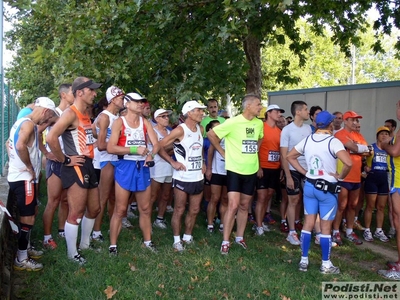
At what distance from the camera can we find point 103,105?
6.85 metres

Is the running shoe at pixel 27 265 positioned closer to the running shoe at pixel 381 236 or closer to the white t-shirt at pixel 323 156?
the white t-shirt at pixel 323 156

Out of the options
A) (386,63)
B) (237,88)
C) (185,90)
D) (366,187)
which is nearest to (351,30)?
(237,88)

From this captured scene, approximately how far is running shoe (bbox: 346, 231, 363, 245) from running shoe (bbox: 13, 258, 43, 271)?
472 cm

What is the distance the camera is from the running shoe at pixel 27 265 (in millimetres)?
5094

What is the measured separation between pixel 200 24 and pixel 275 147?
272 cm

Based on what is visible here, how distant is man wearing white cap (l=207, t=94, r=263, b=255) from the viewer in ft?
19.7

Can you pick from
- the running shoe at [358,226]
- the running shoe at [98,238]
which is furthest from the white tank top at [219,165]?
the running shoe at [358,226]

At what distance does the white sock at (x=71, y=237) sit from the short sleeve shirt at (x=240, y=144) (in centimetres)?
221

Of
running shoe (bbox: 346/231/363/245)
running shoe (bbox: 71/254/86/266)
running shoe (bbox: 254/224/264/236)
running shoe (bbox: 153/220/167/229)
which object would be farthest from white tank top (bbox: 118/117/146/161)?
running shoe (bbox: 346/231/363/245)

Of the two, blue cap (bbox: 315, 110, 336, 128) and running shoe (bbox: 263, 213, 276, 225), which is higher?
blue cap (bbox: 315, 110, 336, 128)

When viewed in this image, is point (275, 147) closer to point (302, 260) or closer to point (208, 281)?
point (302, 260)

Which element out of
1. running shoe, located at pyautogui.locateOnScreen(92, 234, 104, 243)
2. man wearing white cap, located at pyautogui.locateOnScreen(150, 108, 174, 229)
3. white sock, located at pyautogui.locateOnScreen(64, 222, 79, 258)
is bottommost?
running shoe, located at pyautogui.locateOnScreen(92, 234, 104, 243)

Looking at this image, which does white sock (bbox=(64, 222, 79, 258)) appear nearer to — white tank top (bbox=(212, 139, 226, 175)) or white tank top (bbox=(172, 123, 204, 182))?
white tank top (bbox=(172, 123, 204, 182))

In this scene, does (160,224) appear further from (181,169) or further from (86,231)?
(86,231)
